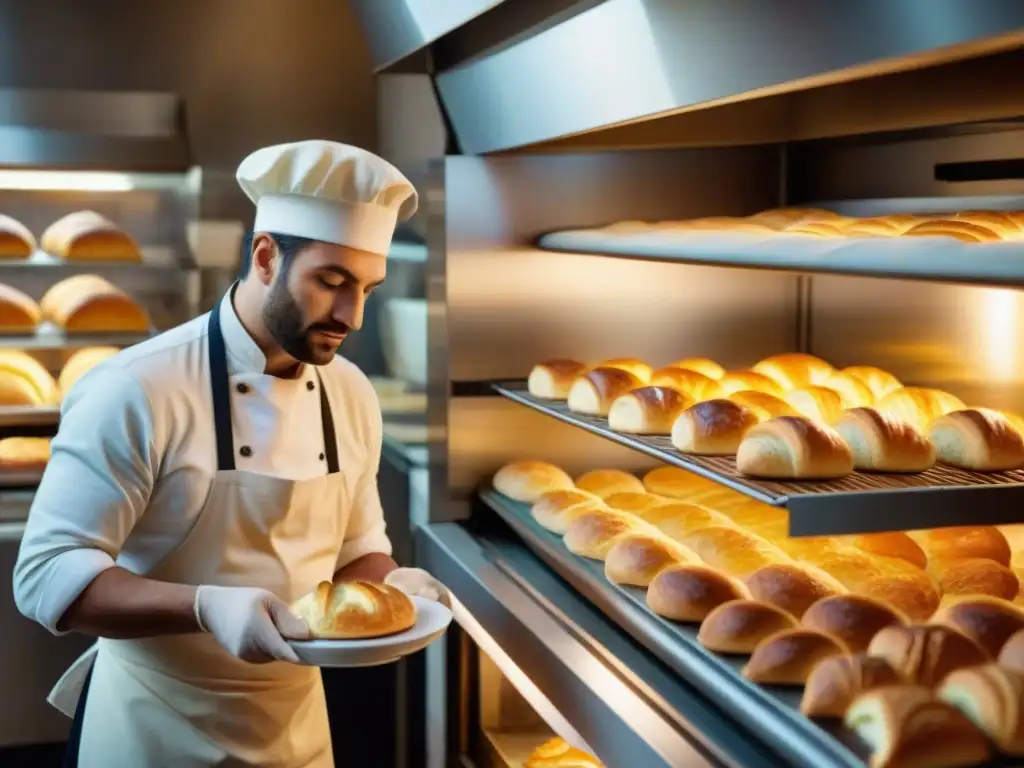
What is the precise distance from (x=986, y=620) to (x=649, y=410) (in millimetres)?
664

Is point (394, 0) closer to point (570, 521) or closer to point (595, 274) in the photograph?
point (595, 274)

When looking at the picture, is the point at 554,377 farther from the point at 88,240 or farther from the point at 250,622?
the point at 88,240

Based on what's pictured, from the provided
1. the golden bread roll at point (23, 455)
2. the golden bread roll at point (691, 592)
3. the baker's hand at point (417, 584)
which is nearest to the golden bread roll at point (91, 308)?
the golden bread roll at point (23, 455)

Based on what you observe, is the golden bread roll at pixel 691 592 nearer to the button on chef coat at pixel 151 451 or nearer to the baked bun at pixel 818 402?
the baked bun at pixel 818 402

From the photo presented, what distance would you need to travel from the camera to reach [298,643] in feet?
5.41

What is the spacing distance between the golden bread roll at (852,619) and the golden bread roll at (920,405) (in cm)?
40

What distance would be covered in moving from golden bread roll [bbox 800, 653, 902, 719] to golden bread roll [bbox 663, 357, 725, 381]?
1004mm

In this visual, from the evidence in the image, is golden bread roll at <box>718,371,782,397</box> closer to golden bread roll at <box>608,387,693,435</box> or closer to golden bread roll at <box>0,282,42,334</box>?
golden bread roll at <box>608,387,693,435</box>

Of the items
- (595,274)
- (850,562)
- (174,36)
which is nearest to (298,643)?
(850,562)

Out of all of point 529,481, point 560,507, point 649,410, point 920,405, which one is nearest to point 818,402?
point 920,405

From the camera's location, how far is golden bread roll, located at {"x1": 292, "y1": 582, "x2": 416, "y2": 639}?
167cm

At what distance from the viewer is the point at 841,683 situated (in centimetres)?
137

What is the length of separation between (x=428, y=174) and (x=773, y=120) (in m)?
0.70

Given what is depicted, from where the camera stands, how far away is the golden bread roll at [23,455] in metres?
3.28
